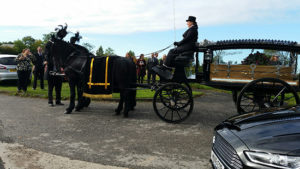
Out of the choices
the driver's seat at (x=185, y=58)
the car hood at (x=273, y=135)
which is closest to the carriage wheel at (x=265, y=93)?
the driver's seat at (x=185, y=58)

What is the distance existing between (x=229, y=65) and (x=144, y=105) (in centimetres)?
388

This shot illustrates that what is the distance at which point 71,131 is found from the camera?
5.51 metres

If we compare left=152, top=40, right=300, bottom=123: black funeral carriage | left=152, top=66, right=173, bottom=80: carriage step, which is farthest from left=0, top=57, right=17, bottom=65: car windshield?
A: left=152, top=40, right=300, bottom=123: black funeral carriage

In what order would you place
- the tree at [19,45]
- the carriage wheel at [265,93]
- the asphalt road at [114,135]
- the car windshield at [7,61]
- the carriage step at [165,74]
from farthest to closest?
the tree at [19,45] → the car windshield at [7,61] → the carriage step at [165,74] → the carriage wheel at [265,93] → the asphalt road at [114,135]

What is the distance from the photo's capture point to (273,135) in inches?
95.3

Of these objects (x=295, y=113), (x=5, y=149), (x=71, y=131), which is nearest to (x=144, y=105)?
(x=71, y=131)

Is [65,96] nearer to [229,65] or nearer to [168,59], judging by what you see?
[168,59]

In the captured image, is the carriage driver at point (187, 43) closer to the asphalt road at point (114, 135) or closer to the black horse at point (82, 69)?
the black horse at point (82, 69)

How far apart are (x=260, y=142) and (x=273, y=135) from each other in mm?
161

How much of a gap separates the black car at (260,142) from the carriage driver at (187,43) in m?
3.06

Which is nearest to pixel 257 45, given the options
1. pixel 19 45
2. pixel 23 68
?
pixel 23 68

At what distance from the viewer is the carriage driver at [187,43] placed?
5.93 meters

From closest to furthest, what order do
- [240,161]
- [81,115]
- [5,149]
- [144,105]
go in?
[240,161] → [5,149] → [81,115] → [144,105]

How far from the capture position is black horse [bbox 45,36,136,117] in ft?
21.4
